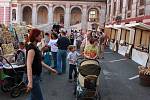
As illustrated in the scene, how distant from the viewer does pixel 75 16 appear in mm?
69812

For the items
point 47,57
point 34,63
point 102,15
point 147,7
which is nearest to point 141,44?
point 147,7

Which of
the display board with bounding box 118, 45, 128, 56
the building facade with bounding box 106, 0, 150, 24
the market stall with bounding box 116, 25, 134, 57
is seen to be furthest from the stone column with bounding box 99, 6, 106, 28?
the display board with bounding box 118, 45, 128, 56

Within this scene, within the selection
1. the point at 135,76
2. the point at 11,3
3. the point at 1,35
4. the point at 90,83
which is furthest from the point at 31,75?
the point at 11,3

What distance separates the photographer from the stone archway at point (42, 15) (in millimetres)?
69562

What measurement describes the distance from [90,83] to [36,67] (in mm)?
3101

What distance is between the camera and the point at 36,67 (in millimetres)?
8156

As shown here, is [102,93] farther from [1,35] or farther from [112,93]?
[1,35]

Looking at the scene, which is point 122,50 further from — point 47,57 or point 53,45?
point 53,45

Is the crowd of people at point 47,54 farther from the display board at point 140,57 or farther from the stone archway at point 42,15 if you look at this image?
the stone archway at point 42,15

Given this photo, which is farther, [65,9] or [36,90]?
[65,9]

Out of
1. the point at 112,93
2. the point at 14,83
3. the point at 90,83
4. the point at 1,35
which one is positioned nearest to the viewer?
the point at 90,83

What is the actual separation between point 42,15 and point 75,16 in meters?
5.86

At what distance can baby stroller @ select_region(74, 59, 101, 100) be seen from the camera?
36.0ft

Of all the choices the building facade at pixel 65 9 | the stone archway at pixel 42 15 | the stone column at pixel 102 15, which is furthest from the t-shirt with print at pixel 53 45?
the stone archway at pixel 42 15
